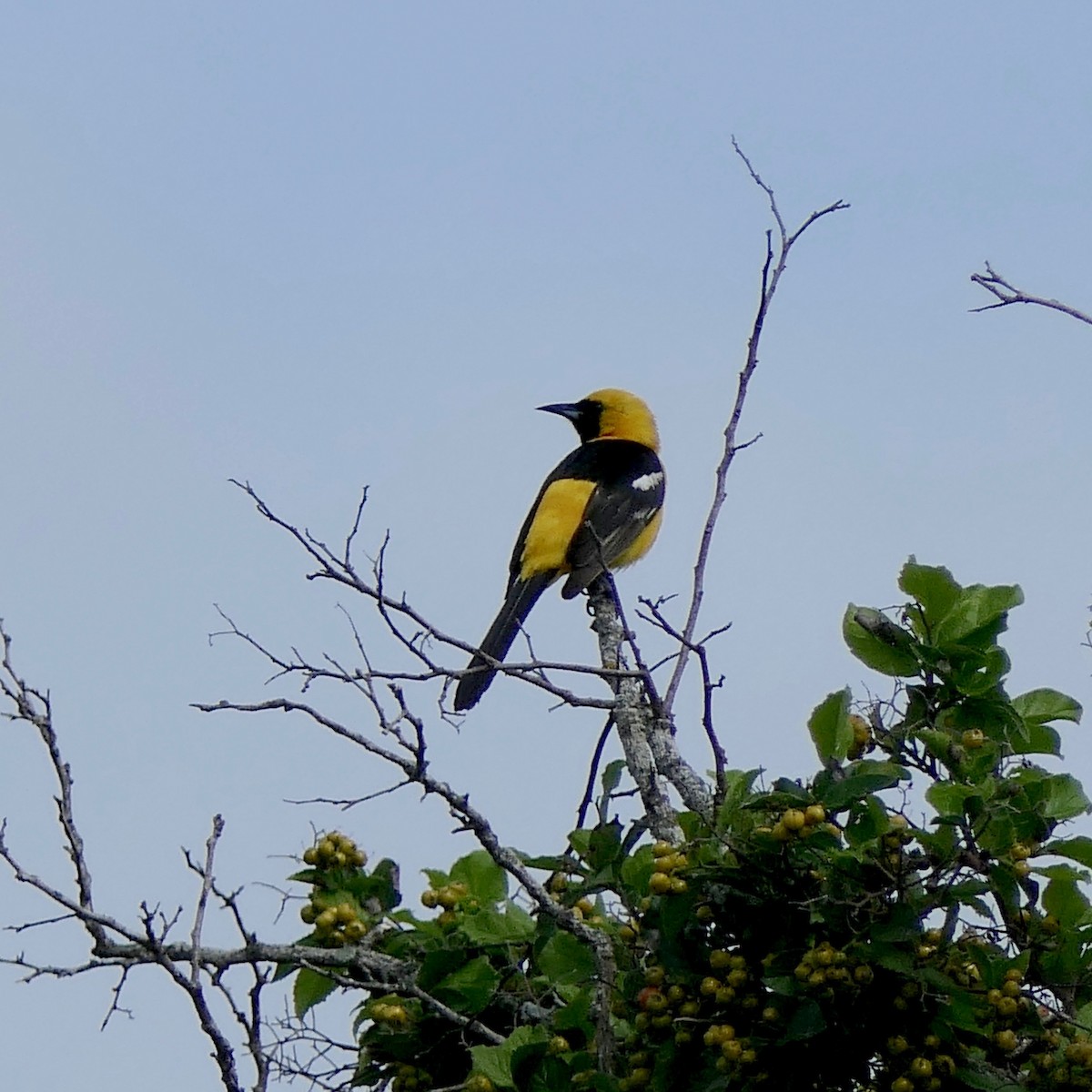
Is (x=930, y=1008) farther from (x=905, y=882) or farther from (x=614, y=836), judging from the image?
(x=614, y=836)

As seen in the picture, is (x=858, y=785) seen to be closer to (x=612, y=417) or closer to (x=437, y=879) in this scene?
(x=437, y=879)

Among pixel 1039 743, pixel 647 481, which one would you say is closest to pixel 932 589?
pixel 1039 743

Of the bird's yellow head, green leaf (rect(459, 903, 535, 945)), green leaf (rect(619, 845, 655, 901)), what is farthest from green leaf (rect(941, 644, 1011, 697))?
the bird's yellow head

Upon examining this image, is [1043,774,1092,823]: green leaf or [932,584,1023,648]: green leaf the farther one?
[932,584,1023,648]: green leaf

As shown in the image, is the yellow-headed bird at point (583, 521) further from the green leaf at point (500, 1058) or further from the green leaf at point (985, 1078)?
the green leaf at point (985, 1078)

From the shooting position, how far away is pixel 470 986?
11.6ft

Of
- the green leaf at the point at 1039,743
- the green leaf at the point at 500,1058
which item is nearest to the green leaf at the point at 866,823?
the green leaf at the point at 1039,743

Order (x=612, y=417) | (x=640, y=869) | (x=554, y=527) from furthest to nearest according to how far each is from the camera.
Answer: (x=612, y=417)
(x=554, y=527)
(x=640, y=869)

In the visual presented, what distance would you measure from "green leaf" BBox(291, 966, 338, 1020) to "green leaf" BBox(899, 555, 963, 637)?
158 cm

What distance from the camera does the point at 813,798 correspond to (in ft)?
9.97

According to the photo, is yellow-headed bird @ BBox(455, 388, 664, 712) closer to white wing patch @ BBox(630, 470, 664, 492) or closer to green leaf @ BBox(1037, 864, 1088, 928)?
white wing patch @ BBox(630, 470, 664, 492)

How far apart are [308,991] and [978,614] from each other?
1733mm

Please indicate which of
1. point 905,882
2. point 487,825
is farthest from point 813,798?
point 487,825

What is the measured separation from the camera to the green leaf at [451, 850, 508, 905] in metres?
3.90
